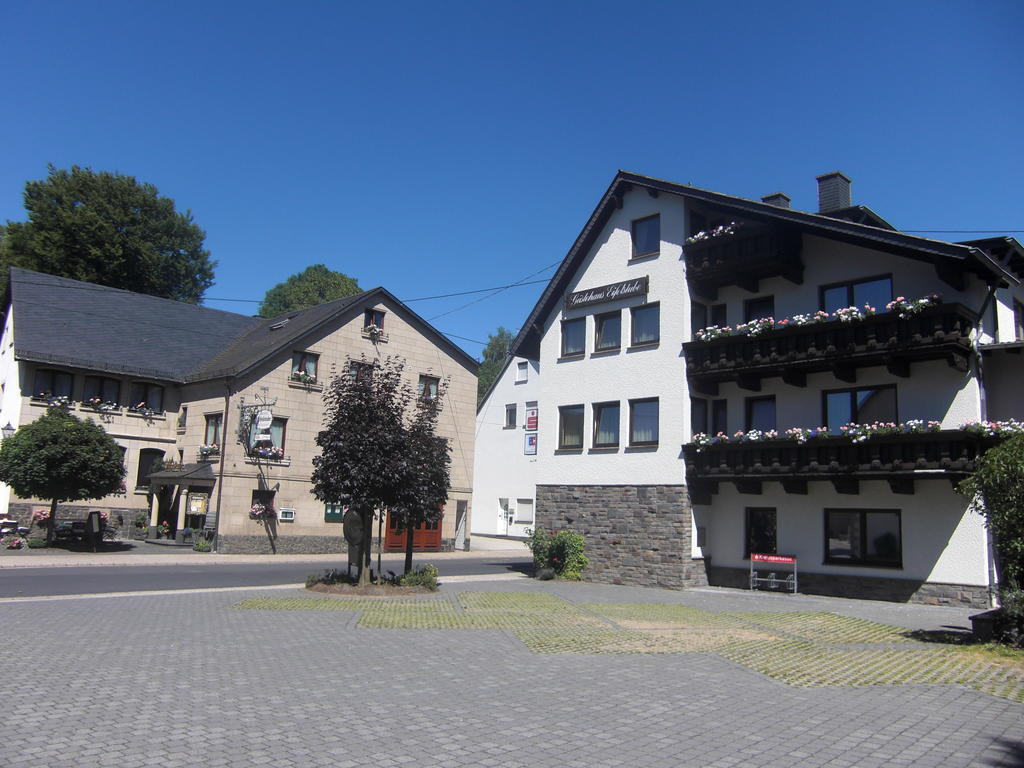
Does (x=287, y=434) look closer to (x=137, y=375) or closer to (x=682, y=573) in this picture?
(x=137, y=375)

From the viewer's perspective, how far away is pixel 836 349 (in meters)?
19.2

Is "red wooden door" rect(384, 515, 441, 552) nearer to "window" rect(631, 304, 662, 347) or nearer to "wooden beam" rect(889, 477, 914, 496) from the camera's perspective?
"window" rect(631, 304, 662, 347)

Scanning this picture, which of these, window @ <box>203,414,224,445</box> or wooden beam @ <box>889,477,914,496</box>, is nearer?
wooden beam @ <box>889,477,914,496</box>

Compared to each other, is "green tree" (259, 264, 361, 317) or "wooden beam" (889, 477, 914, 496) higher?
"green tree" (259, 264, 361, 317)

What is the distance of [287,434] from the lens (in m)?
33.5

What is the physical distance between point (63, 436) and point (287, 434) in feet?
27.8

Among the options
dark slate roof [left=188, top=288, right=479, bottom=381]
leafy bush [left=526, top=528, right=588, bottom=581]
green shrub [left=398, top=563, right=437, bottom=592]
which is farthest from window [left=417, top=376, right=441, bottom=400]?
green shrub [left=398, top=563, right=437, bottom=592]

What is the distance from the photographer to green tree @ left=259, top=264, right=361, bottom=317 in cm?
Result: 6938

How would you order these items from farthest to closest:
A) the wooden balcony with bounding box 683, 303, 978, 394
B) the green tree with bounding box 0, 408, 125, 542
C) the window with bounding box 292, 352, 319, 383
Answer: the window with bounding box 292, 352, 319, 383 → the green tree with bounding box 0, 408, 125, 542 → the wooden balcony with bounding box 683, 303, 978, 394

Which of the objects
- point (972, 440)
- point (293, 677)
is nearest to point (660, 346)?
point (972, 440)

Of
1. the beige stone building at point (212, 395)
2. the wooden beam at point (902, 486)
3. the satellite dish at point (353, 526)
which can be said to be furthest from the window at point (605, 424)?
the beige stone building at point (212, 395)

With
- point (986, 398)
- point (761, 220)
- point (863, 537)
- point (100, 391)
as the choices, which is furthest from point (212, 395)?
point (986, 398)

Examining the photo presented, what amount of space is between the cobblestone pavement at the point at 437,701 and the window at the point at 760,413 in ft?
28.0

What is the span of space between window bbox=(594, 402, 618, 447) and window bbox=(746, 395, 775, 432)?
3815 millimetres
